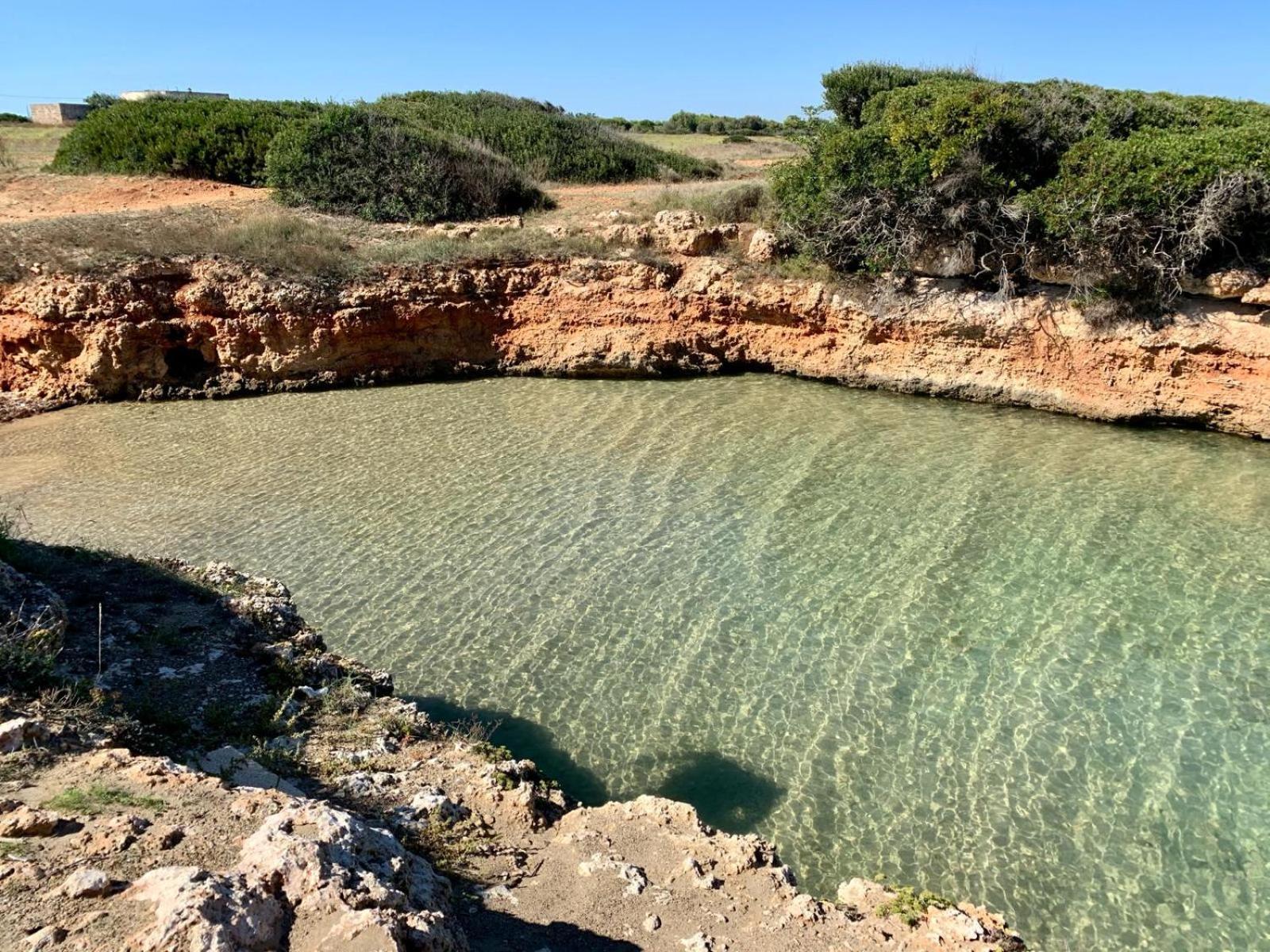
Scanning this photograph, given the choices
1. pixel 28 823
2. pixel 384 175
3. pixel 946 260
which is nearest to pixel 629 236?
pixel 946 260

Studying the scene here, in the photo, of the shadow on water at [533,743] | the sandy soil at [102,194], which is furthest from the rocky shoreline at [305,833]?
the sandy soil at [102,194]

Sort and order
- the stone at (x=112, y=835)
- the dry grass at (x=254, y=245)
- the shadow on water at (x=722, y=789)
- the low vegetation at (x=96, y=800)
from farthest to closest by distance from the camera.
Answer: the dry grass at (x=254, y=245), the shadow on water at (x=722, y=789), the low vegetation at (x=96, y=800), the stone at (x=112, y=835)

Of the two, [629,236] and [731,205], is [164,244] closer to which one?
[629,236]

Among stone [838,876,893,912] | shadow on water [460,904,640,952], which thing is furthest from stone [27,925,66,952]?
stone [838,876,893,912]

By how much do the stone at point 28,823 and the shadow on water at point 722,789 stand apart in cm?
325

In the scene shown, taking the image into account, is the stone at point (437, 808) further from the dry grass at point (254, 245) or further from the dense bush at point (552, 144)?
the dense bush at point (552, 144)

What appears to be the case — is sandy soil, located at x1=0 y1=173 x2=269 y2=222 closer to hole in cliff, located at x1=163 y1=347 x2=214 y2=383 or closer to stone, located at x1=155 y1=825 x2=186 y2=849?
hole in cliff, located at x1=163 y1=347 x2=214 y2=383

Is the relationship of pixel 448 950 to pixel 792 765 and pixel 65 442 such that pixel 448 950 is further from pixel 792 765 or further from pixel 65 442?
pixel 65 442

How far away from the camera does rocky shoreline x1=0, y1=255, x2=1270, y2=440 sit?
40.5 feet

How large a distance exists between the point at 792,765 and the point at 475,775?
2.12 metres

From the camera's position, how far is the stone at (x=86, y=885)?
7.82 feet

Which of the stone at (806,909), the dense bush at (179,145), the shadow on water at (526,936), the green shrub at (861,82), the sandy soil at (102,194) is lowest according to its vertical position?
the stone at (806,909)

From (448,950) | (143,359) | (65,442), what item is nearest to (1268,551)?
(448,950)

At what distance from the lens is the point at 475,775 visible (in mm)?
4332
